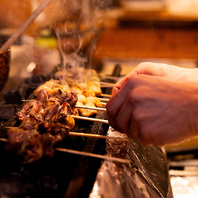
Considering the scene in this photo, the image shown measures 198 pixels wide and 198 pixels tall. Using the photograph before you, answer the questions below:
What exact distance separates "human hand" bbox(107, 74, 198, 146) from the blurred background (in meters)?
1.58

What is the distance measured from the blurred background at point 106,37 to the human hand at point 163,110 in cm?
158

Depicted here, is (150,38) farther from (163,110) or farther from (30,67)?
(163,110)

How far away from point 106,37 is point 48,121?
9435mm

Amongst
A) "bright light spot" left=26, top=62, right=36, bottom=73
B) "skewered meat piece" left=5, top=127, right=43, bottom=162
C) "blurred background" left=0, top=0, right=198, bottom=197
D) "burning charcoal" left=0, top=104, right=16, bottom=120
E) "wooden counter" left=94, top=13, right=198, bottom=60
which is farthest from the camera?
"wooden counter" left=94, top=13, right=198, bottom=60

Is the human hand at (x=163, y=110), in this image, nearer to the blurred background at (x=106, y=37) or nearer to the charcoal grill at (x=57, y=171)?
the charcoal grill at (x=57, y=171)

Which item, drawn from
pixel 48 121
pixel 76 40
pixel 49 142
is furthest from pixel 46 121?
pixel 76 40

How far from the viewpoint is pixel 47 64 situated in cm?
411

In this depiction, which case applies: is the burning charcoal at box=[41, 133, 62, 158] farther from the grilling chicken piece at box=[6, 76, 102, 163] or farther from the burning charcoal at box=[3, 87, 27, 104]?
the burning charcoal at box=[3, 87, 27, 104]

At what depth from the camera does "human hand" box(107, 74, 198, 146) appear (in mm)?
1741

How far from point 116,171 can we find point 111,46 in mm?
8958

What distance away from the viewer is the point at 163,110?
176cm

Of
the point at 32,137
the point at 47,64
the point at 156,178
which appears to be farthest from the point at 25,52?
the point at 156,178

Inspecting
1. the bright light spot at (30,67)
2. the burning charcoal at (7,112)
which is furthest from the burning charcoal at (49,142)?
the bright light spot at (30,67)

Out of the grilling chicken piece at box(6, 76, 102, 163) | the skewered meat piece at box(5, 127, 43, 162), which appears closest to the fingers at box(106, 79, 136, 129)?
the grilling chicken piece at box(6, 76, 102, 163)
